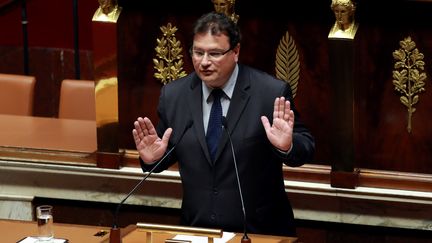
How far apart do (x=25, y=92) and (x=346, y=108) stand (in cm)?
154

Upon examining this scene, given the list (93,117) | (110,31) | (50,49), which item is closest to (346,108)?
(110,31)

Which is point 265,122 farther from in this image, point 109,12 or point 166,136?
point 109,12

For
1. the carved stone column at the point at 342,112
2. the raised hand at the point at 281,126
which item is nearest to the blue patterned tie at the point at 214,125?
the raised hand at the point at 281,126

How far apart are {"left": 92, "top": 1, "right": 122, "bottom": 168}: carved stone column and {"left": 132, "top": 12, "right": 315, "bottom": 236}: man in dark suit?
94 cm

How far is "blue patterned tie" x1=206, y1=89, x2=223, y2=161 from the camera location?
3.93 m

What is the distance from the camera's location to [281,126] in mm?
3734

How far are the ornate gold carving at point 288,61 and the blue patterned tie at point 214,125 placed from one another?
80 centimetres

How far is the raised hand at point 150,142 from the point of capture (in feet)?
12.5

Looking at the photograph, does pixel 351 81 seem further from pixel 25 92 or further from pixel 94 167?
pixel 25 92

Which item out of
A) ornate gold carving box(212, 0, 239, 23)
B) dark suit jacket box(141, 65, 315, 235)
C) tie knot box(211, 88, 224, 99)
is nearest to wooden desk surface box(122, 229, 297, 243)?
dark suit jacket box(141, 65, 315, 235)

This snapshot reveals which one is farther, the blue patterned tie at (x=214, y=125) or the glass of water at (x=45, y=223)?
the blue patterned tie at (x=214, y=125)

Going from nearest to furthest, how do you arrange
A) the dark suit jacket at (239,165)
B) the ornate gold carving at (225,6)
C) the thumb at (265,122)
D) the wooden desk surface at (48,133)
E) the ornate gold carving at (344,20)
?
1. the thumb at (265,122)
2. the dark suit jacket at (239,165)
3. the ornate gold carving at (344,20)
4. the ornate gold carving at (225,6)
5. the wooden desk surface at (48,133)

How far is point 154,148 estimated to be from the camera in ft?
12.6

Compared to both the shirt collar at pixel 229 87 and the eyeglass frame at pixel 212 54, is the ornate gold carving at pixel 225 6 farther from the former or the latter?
the eyeglass frame at pixel 212 54
